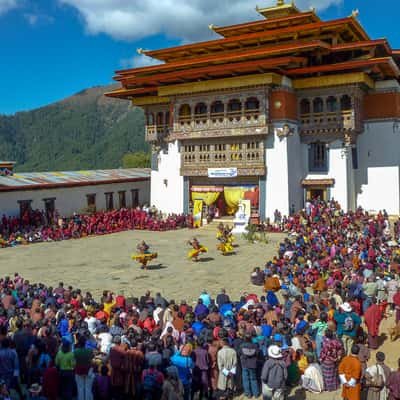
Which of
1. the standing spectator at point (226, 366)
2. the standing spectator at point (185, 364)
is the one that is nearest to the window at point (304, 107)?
the standing spectator at point (226, 366)

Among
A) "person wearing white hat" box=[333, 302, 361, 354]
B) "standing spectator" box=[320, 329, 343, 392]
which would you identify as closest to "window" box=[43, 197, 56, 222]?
"person wearing white hat" box=[333, 302, 361, 354]

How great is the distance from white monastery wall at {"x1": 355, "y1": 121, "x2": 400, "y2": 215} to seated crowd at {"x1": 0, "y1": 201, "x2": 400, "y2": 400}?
17945 mm

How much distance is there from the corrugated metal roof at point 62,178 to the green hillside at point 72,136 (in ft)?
→ 334

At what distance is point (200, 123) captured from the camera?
102 ft

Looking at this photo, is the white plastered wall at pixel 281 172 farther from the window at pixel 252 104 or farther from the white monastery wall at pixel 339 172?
the white monastery wall at pixel 339 172

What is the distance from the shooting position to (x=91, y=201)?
115 ft

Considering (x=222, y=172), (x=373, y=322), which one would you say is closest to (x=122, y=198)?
(x=222, y=172)

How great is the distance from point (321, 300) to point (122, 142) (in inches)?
5757

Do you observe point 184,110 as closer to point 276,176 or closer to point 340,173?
point 276,176

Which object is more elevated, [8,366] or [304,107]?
[304,107]

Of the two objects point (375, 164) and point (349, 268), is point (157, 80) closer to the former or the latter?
point (375, 164)

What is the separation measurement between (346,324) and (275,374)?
2479 millimetres

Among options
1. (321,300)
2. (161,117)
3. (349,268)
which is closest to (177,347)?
(321,300)

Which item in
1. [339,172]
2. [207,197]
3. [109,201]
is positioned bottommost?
[109,201]
